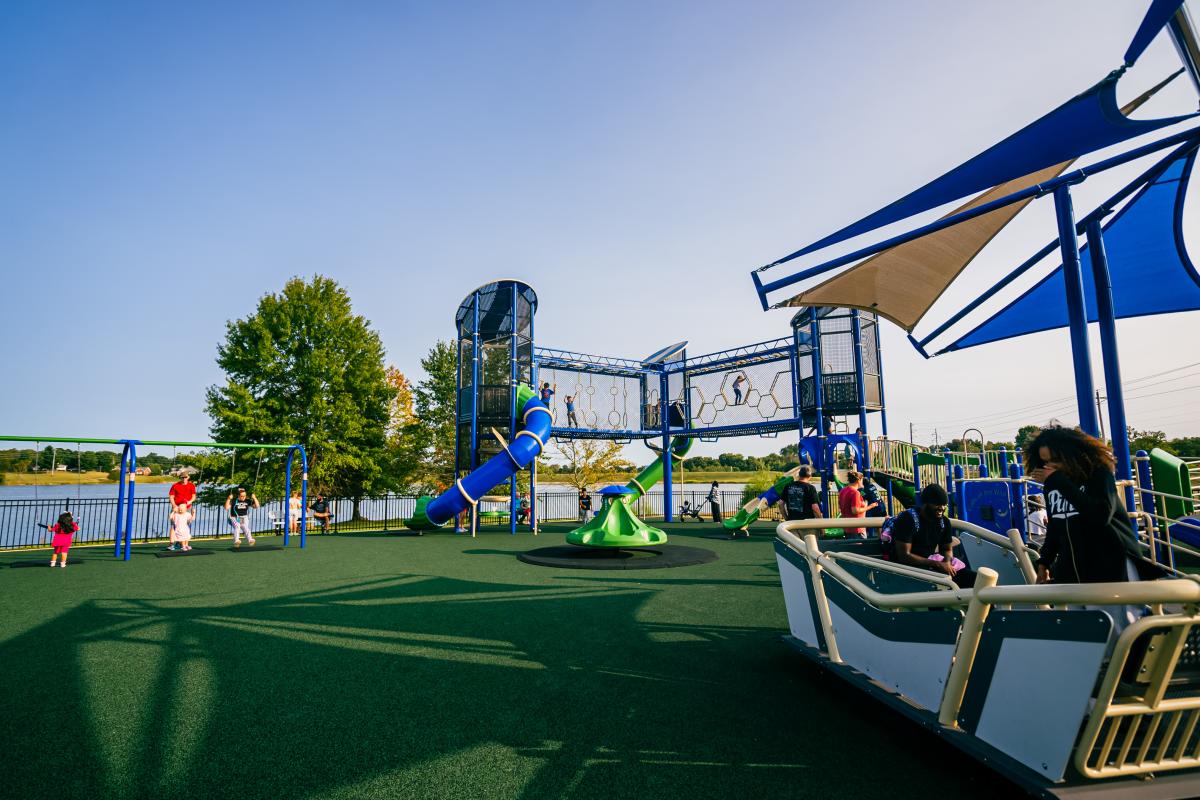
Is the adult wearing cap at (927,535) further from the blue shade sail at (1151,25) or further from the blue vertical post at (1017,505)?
the blue vertical post at (1017,505)

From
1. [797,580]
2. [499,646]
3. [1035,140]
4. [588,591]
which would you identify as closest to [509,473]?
[588,591]

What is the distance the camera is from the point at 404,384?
33125mm

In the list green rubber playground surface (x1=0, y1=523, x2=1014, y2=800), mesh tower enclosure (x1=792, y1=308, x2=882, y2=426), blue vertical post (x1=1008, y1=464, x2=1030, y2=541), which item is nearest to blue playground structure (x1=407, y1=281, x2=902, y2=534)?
mesh tower enclosure (x1=792, y1=308, x2=882, y2=426)

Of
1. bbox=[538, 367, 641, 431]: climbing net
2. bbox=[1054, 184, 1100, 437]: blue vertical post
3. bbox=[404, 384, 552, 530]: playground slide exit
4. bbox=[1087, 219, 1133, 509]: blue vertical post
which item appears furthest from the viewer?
bbox=[538, 367, 641, 431]: climbing net

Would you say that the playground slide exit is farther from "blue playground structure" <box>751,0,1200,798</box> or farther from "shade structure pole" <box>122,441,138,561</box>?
"blue playground structure" <box>751,0,1200,798</box>

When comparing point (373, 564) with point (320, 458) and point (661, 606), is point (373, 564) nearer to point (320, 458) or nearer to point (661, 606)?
point (661, 606)

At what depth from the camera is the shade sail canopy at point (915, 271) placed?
902 centimetres

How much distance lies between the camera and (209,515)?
1001 inches

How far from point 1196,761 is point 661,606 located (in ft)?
18.0

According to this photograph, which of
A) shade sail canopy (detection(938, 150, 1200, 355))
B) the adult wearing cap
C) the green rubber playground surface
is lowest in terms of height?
the green rubber playground surface

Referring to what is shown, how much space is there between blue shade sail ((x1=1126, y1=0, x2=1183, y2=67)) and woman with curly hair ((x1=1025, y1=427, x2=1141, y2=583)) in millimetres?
2762

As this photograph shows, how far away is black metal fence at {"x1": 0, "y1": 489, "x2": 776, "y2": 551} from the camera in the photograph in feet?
55.7

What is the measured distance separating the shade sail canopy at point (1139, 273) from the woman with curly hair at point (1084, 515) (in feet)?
14.6

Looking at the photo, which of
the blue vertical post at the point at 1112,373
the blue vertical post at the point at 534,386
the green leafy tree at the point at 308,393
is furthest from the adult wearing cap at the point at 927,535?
the green leafy tree at the point at 308,393
